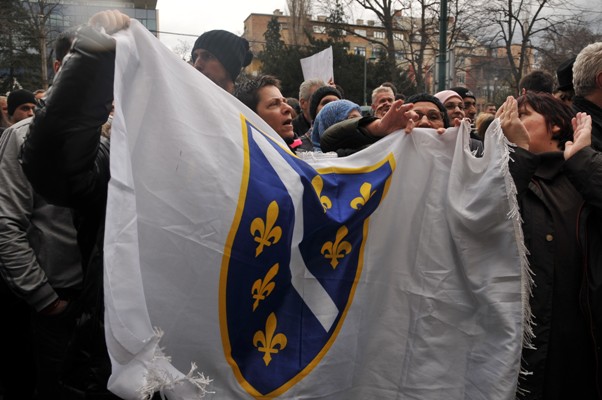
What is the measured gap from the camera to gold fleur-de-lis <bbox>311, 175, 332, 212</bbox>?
212 centimetres

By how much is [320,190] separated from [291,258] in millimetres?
310

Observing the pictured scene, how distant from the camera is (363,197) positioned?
224cm

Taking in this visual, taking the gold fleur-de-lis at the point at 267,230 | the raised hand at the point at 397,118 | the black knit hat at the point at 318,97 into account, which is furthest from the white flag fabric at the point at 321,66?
the gold fleur-de-lis at the point at 267,230

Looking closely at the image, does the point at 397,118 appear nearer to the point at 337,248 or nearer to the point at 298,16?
the point at 337,248

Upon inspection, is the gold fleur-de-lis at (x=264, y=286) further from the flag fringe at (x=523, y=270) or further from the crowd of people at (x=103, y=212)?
the flag fringe at (x=523, y=270)

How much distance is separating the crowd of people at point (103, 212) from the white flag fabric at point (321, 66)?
17.7 feet

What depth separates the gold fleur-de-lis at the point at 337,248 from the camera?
6.91ft

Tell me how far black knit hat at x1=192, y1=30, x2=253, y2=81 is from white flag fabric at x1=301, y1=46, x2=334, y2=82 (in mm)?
5236

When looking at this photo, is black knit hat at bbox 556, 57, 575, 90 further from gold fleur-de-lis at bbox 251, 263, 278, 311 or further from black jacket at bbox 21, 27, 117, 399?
black jacket at bbox 21, 27, 117, 399

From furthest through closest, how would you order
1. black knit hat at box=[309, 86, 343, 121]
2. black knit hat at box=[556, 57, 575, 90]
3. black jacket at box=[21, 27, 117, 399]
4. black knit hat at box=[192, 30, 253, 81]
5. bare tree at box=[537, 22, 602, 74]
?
bare tree at box=[537, 22, 602, 74]
black knit hat at box=[309, 86, 343, 121]
black knit hat at box=[556, 57, 575, 90]
black knit hat at box=[192, 30, 253, 81]
black jacket at box=[21, 27, 117, 399]

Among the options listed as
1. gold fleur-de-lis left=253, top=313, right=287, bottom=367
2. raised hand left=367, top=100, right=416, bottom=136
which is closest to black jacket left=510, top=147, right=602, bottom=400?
raised hand left=367, top=100, right=416, bottom=136

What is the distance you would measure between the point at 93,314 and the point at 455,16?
2241 centimetres

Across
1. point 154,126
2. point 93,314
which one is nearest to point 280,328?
point 93,314

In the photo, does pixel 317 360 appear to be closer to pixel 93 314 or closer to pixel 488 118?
pixel 93 314
